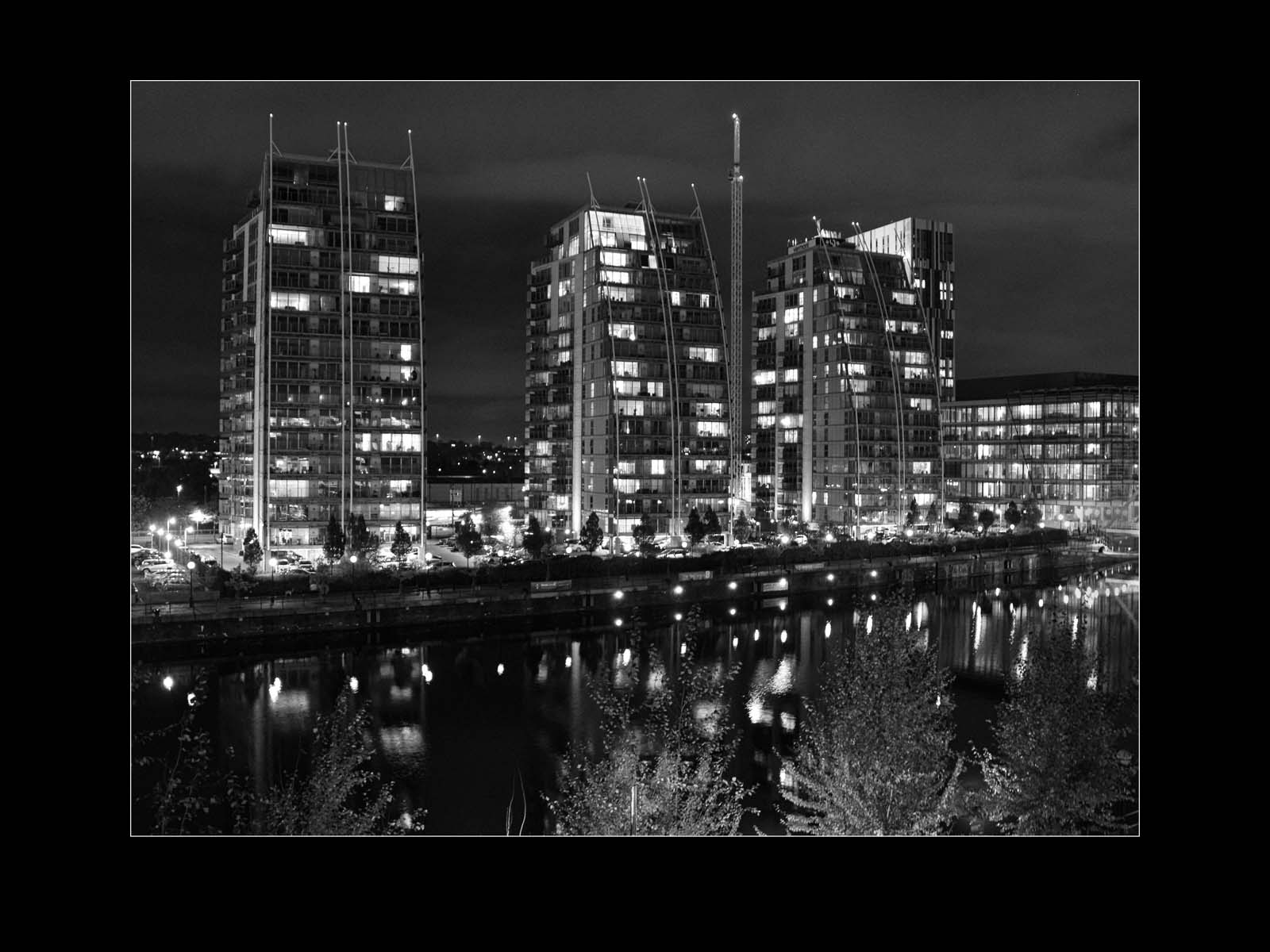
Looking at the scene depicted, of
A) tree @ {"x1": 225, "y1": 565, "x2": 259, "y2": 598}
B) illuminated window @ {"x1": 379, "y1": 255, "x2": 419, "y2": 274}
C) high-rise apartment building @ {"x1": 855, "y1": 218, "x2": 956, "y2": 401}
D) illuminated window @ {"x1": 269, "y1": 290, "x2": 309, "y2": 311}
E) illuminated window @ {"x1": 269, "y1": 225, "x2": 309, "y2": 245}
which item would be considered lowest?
tree @ {"x1": 225, "y1": 565, "x2": 259, "y2": 598}

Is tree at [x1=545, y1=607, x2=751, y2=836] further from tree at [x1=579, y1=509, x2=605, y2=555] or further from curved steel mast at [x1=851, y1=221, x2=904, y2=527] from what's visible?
curved steel mast at [x1=851, y1=221, x2=904, y2=527]

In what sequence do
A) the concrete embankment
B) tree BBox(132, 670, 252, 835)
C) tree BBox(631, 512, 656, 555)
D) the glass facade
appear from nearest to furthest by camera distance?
tree BBox(132, 670, 252, 835), the concrete embankment, tree BBox(631, 512, 656, 555), the glass facade

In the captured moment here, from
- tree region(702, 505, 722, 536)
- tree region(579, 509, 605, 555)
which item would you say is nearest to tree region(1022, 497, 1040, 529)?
tree region(702, 505, 722, 536)

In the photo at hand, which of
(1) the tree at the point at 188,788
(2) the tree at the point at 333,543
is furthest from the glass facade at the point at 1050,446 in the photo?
(1) the tree at the point at 188,788

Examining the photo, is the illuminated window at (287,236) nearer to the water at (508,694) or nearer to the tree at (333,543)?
the tree at (333,543)

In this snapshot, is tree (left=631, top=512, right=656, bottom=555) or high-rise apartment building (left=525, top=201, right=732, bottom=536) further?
high-rise apartment building (left=525, top=201, right=732, bottom=536)

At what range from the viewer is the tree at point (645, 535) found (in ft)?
167

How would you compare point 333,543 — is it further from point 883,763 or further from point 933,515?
point 933,515

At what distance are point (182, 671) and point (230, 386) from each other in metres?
25.1

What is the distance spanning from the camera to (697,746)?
74.8 feet

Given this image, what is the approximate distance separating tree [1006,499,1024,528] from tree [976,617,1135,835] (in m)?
51.2

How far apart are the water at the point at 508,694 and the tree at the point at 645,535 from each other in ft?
38.1

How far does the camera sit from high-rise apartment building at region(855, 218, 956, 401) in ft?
319
